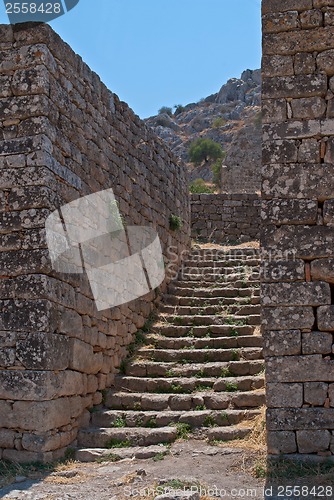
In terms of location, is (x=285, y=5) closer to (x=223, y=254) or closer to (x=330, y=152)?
(x=330, y=152)

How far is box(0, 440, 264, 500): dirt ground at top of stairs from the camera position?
5.59 m

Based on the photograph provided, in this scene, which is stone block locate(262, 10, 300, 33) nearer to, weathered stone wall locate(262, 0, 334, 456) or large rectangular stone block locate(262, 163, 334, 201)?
weathered stone wall locate(262, 0, 334, 456)

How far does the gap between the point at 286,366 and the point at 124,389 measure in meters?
3.53

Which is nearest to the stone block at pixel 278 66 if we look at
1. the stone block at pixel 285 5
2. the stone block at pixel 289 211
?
the stone block at pixel 285 5

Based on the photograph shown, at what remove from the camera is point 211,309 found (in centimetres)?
1088

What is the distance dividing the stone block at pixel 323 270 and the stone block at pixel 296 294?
52 millimetres

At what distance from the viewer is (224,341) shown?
9469 millimetres

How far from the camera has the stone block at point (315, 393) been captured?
5.68 m

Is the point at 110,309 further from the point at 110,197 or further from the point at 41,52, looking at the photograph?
the point at 41,52

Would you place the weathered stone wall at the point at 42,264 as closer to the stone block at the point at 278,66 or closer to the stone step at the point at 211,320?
the stone step at the point at 211,320

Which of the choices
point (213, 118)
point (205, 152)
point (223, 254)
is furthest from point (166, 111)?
point (223, 254)

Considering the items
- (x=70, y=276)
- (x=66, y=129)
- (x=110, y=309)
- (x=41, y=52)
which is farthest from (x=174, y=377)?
(x=41, y=52)

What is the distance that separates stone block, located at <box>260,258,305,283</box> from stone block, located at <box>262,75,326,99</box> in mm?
1416

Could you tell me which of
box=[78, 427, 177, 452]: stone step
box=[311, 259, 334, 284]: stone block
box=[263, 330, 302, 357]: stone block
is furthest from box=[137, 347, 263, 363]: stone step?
box=[311, 259, 334, 284]: stone block
